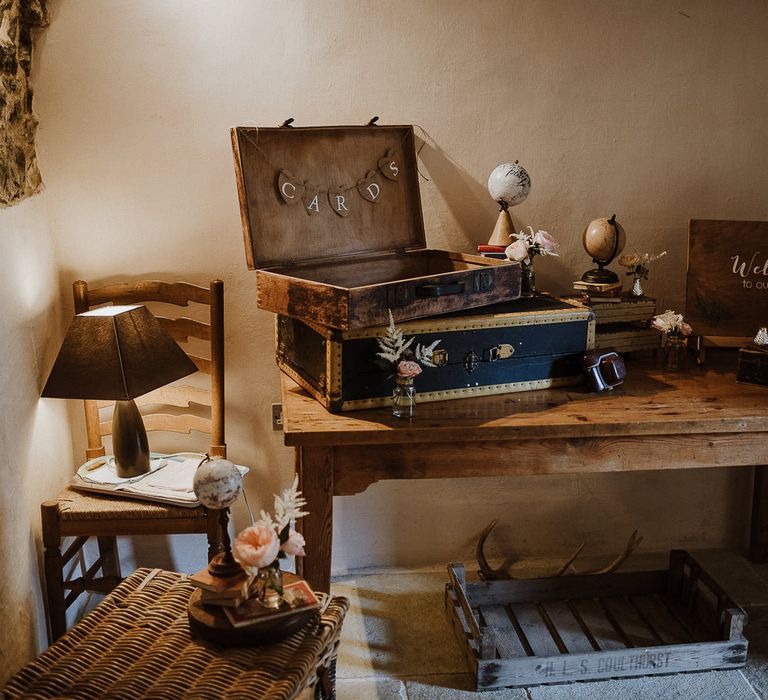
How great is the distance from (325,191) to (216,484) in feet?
3.33

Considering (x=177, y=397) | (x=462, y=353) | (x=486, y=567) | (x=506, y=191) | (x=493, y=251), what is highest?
(x=506, y=191)

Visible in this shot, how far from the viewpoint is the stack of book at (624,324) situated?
7.98 ft

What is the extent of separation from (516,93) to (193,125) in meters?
1.04

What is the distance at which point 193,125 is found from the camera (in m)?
2.51

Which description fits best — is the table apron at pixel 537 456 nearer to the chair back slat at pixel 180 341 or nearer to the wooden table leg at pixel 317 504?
the wooden table leg at pixel 317 504

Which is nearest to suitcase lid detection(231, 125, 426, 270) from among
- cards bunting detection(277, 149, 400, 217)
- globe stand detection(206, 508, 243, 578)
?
cards bunting detection(277, 149, 400, 217)

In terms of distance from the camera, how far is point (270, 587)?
1702 mm

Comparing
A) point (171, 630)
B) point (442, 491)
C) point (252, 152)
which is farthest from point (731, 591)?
point (252, 152)

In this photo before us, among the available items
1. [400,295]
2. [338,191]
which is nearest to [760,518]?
[400,295]

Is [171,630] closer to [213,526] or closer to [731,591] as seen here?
[213,526]

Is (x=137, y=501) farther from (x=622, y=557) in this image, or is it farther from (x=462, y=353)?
(x=622, y=557)

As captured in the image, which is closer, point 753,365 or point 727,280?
point 753,365

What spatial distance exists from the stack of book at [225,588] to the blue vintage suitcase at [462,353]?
0.49m

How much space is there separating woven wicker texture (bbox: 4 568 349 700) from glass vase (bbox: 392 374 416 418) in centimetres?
47
